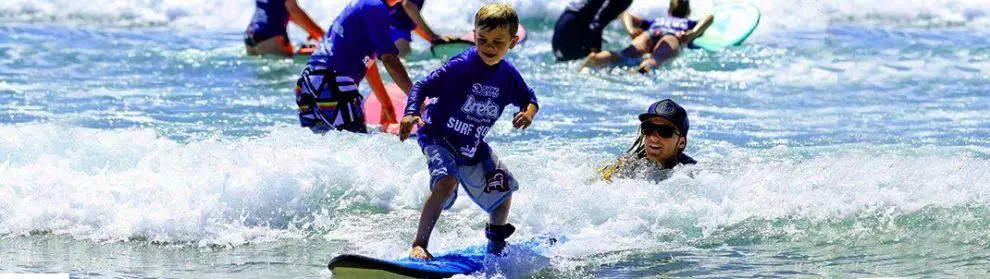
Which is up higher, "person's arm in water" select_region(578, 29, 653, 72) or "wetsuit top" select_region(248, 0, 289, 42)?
"wetsuit top" select_region(248, 0, 289, 42)

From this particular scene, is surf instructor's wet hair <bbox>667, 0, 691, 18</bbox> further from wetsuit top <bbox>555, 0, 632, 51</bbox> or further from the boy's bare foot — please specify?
the boy's bare foot

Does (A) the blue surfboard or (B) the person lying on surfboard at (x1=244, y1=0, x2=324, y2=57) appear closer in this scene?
(A) the blue surfboard

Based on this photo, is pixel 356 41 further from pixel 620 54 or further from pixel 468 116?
pixel 620 54

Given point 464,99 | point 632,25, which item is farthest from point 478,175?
point 632,25

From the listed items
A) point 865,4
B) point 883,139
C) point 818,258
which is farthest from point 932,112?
point 865,4

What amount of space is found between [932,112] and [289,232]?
548 centimetres

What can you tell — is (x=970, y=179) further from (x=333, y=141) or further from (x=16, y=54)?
(x=16, y=54)

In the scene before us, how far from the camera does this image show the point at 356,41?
7820 millimetres

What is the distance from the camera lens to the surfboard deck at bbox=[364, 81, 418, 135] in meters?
8.62

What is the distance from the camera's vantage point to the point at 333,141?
7.98 meters

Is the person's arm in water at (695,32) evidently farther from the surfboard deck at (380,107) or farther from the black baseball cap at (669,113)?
the black baseball cap at (669,113)

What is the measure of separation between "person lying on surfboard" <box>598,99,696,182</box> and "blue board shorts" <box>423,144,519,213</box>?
144cm

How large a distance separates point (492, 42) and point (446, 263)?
0.87m

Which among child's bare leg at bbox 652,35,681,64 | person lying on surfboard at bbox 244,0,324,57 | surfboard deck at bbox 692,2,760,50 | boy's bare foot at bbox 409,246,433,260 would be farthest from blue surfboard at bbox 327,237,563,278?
surfboard deck at bbox 692,2,760,50
